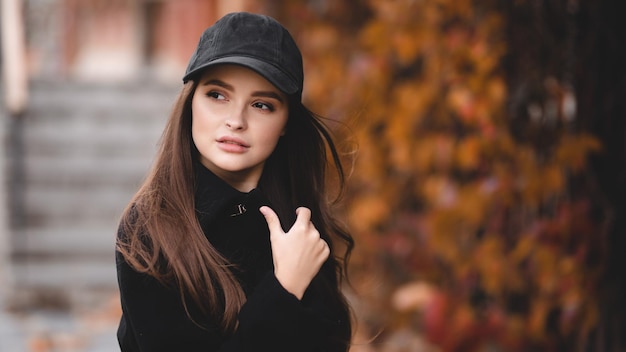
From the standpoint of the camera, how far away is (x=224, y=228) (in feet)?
5.50

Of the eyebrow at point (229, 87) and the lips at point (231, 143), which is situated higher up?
the eyebrow at point (229, 87)

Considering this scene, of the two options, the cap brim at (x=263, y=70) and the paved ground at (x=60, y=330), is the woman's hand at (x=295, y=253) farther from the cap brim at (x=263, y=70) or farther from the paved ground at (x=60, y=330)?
the paved ground at (x=60, y=330)

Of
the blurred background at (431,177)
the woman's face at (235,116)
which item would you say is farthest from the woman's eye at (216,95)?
the blurred background at (431,177)

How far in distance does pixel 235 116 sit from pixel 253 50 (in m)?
0.13

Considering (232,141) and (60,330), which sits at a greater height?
(232,141)

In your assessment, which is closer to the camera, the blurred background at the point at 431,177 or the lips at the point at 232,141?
the lips at the point at 232,141

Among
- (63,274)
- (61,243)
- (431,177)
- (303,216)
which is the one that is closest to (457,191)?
(431,177)

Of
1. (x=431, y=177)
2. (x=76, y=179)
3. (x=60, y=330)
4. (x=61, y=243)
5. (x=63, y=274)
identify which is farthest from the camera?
(x=76, y=179)

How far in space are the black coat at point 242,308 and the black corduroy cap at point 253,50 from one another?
0.78 feet

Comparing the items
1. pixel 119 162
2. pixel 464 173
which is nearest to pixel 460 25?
pixel 464 173

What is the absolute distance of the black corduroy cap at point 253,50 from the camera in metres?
1.57

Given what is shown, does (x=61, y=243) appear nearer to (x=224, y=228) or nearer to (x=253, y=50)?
(x=224, y=228)

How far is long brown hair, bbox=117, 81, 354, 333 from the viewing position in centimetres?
157

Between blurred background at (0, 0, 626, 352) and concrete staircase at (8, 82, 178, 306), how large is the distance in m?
0.01
